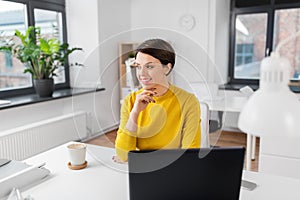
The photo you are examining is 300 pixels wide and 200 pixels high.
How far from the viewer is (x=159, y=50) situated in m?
0.95

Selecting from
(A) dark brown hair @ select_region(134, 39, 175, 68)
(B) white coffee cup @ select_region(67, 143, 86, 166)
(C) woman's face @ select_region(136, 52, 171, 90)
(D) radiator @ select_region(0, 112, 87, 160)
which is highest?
(A) dark brown hair @ select_region(134, 39, 175, 68)

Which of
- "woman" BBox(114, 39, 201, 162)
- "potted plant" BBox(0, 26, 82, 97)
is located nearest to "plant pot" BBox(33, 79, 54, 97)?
"potted plant" BBox(0, 26, 82, 97)

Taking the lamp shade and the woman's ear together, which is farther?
the woman's ear

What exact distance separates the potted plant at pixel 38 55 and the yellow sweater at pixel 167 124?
2.17 metres

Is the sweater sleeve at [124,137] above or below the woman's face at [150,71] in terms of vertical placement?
below

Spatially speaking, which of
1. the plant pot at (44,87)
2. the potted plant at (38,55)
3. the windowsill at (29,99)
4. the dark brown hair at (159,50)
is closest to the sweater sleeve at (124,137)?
the dark brown hair at (159,50)

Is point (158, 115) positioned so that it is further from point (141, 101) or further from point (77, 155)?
point (77, 155)

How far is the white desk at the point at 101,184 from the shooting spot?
1.05 meters

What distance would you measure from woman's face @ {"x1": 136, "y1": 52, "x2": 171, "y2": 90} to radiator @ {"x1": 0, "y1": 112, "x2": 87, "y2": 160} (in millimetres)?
1679

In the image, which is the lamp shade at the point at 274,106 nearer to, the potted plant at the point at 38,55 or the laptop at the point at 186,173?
the laptop at the point at 186,173

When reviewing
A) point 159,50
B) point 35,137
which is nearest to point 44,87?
point 35,137

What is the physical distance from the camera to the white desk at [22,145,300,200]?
3.44ft

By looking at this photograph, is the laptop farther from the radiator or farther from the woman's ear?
the radiator

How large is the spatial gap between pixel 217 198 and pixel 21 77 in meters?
3.14
